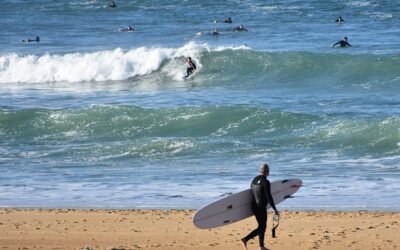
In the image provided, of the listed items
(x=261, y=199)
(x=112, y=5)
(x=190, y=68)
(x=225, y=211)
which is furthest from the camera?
(x=112, y=5)

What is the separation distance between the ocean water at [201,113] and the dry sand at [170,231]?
87cm

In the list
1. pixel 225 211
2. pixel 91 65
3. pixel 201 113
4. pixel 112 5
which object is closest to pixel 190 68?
pixel 91 65

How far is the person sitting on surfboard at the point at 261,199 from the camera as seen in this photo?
40.5 feet

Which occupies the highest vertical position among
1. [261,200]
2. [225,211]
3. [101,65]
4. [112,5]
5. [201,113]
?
[112,5]

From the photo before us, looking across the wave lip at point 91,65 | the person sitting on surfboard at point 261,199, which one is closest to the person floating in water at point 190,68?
the wave lip at point 91,65

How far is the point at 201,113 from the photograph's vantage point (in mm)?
25844

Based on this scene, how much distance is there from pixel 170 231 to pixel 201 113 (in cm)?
1180

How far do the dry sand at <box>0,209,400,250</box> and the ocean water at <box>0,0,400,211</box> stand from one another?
0.87 m

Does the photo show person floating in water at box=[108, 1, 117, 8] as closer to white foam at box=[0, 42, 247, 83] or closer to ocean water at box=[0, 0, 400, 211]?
ocean water at box=[0, 0, 400, 211]

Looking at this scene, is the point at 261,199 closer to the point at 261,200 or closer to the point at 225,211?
the point at 261,200

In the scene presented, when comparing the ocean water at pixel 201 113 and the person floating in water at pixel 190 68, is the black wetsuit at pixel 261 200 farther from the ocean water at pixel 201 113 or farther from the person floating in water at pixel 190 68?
the person floating in water at pixel 190 68

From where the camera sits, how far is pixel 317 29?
153 feet

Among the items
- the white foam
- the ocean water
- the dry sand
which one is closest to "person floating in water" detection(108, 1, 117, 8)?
the ocean water

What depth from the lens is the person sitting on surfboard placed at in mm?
12359
